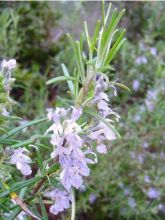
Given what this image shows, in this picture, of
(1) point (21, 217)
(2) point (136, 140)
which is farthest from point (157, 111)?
(1) point (21, 217)

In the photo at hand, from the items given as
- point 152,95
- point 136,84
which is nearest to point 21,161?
point 152,95

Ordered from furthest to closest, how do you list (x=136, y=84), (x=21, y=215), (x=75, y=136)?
1. (x=136, y=84)
2. (x=21, y=215)
3. (x=75, y=136)

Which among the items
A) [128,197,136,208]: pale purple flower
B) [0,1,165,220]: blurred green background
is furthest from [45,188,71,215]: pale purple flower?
[128,197,136,208]: pale purple flower

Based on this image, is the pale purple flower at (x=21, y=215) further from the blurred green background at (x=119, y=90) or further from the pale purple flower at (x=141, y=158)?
the pale purple flower at (x=141, y=158)

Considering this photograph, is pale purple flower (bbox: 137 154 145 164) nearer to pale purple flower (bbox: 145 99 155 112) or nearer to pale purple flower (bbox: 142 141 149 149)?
pale purple flower (bbox: 142 141 149 149)

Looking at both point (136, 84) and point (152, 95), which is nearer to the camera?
point (152, 95)

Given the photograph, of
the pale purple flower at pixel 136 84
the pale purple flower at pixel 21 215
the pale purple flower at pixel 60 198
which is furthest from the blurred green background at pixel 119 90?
the pale purple flower at pixel 60 198

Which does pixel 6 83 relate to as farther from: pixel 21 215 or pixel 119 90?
pixel 119 90

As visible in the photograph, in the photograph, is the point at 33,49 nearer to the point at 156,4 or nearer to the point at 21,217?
the point at 156,4
